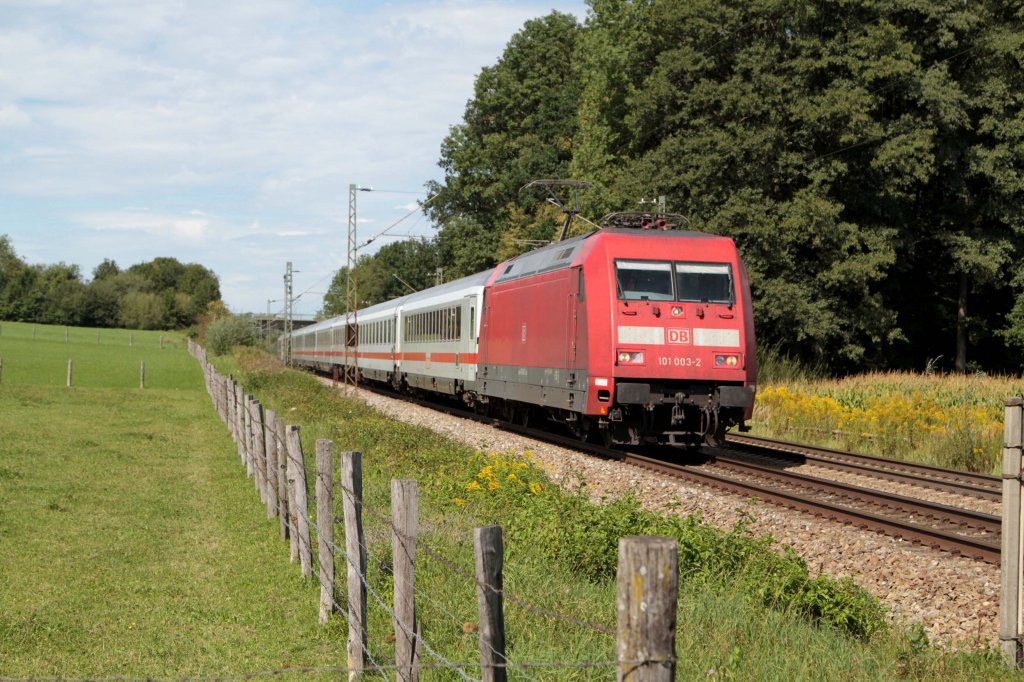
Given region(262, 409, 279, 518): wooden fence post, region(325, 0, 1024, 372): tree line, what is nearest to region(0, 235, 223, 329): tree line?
region(325, 0, 1024, 372): tree line

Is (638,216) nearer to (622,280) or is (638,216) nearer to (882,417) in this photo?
(622,280)

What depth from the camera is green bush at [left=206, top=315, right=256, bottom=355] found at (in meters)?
73.0

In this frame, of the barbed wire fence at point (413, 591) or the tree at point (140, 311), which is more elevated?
the tree at point (140, 311)

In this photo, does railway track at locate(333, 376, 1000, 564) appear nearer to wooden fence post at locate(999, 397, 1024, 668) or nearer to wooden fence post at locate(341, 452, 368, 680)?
wooden fence post at locate(999, 397, 1024, 668)

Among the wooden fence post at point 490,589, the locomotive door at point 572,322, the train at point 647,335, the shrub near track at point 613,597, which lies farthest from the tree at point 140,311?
the wooden fence post at point 490,589

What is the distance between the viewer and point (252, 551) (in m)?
10.5

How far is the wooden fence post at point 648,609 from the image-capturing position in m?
2.93

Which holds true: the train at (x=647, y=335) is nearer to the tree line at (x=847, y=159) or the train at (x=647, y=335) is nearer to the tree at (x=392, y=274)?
the tree line at (x=847, y=159)

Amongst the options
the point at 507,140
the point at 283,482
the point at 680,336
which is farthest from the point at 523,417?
the point at 507,140

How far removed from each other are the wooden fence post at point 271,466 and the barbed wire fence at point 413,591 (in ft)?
0.05

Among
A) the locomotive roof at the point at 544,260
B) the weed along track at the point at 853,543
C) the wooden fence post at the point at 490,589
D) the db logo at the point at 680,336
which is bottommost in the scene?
the weed along track at the point at 853,543

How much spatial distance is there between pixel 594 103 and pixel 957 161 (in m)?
17.9

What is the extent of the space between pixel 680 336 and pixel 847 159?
2467 centimetres

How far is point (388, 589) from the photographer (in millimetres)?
7668
